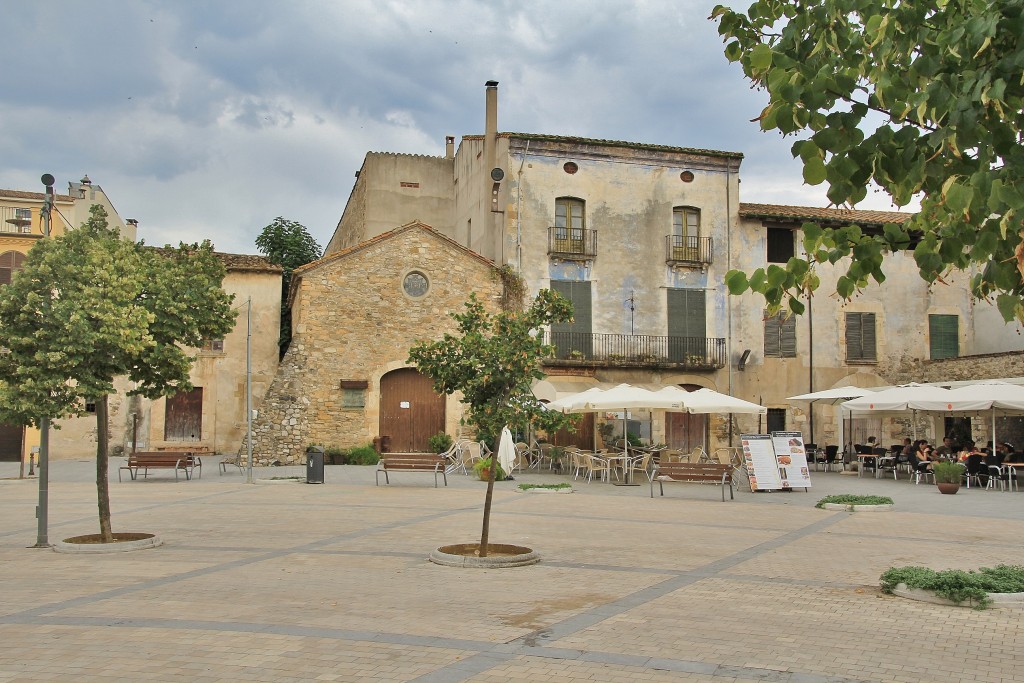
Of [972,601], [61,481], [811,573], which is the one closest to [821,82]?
[972,601]

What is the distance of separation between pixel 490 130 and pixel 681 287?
810cm

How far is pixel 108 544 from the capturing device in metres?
10.9

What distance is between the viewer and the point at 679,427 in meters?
29.5

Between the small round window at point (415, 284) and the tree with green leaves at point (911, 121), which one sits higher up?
the small round window at point (415, 284)

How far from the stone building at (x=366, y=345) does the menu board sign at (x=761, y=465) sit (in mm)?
9433

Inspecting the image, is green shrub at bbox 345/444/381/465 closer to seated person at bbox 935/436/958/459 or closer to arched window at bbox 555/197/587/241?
arched window at bbox 555/197/587/241

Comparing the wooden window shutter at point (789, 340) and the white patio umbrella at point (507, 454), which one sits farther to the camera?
the wooden window shutter at point (789, 340)

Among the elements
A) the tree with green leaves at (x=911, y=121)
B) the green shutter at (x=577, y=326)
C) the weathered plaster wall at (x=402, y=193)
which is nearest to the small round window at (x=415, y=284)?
the green shutter at (x=577, y=326)

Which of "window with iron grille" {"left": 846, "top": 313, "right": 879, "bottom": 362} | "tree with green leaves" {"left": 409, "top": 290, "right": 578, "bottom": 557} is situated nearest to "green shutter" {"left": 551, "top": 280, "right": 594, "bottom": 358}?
"window with iron grille" {"left": 846, "top": 313, "right": 879, "bottom": 362}

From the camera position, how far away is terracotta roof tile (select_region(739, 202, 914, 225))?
3016cm

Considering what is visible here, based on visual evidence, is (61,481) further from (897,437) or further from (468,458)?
(897,437)

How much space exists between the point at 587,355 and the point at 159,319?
1809 centimetres

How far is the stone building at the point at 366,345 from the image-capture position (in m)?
26.2

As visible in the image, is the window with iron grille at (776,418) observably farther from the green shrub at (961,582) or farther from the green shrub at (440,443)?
the green shrub at (961,582)
